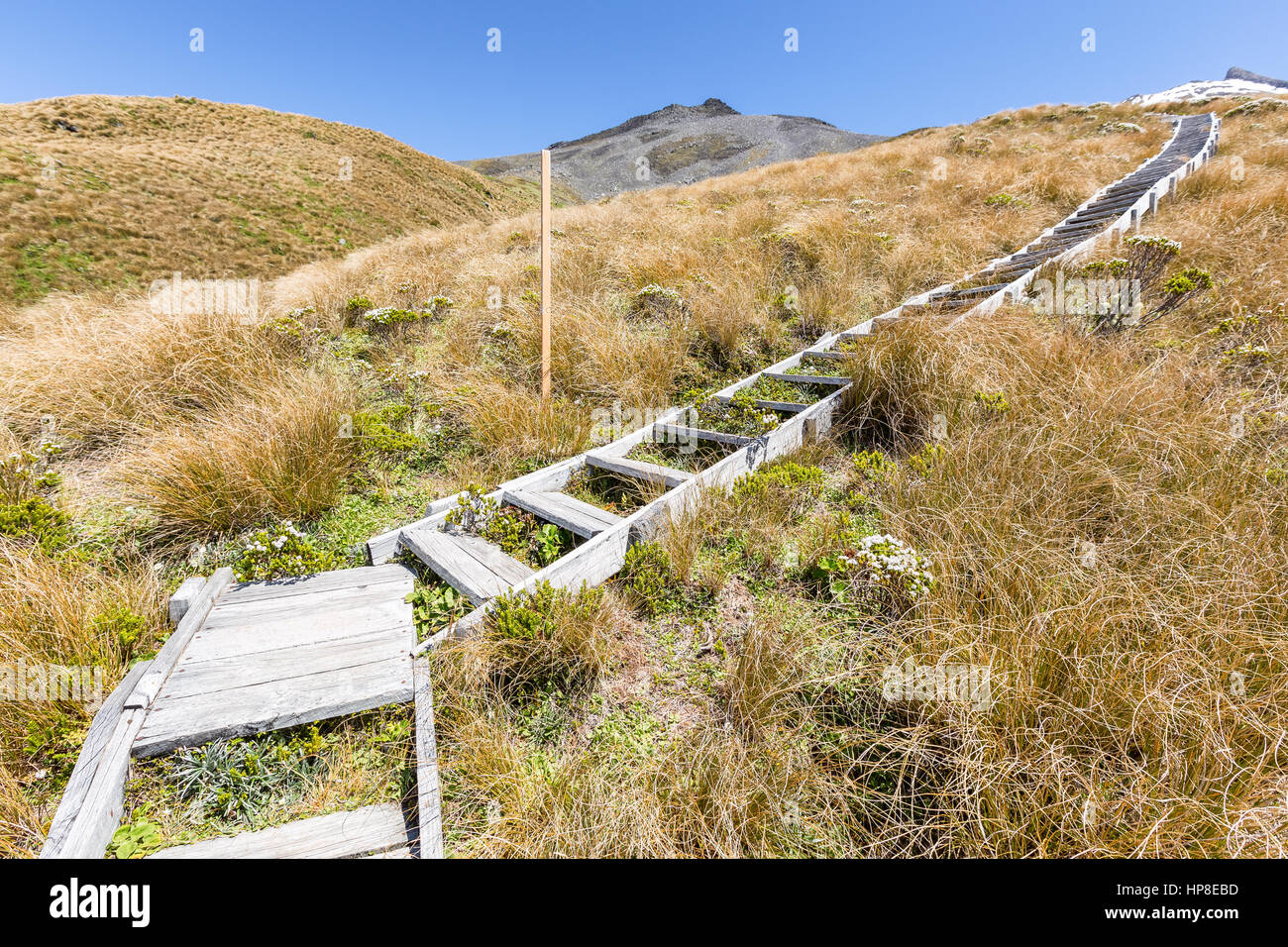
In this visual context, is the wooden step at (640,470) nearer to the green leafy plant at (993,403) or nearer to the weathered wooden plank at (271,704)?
the weathered wooden plank at (271,704)

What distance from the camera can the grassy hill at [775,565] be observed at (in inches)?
69.4

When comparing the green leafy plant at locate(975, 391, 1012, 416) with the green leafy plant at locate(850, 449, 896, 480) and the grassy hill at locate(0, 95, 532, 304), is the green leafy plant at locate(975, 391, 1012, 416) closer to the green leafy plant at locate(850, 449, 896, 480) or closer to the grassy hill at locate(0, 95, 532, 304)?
the green leafy plant at locate(850, 449, 896, 480)

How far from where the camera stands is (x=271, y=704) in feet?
6.66

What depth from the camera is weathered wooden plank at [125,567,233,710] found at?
1975 millimetres

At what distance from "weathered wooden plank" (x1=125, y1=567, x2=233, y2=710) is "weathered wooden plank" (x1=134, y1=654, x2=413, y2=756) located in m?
0.07

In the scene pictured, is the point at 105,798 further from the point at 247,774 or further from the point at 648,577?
the point at 648,577

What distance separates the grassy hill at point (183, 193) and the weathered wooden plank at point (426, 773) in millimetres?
17499

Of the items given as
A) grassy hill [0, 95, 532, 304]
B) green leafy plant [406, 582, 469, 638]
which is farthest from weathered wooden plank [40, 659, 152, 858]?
grassy hill [0, 95, 532, 304]

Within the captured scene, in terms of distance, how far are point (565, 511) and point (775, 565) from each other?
1.49 metres

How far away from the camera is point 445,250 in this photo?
452 inches

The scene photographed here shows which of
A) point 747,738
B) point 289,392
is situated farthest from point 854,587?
point 289,392

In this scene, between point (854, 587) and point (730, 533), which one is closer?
point (854, 587)
